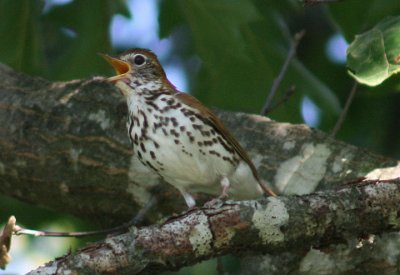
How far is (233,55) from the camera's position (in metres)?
5.10

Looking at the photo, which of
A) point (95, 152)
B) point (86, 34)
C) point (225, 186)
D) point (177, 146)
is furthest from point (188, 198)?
point (86, 34)

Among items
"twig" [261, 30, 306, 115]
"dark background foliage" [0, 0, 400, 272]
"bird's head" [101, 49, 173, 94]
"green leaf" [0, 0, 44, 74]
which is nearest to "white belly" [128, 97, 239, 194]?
"bird's head" [101, 49, 173, 94]

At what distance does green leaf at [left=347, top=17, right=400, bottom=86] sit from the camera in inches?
150

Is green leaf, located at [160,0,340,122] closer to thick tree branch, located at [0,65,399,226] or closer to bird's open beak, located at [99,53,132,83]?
thick tree branch, located at [0,65,399,226]

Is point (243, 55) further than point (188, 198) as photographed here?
Yes

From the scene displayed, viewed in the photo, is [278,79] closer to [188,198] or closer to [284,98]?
[284,98]

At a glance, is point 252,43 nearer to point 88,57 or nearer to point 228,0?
point 228,0

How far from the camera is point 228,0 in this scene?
500 cm

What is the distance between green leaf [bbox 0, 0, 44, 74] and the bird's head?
64 centimetres

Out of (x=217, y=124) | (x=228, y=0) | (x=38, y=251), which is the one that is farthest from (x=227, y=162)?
(x=38, y=251)

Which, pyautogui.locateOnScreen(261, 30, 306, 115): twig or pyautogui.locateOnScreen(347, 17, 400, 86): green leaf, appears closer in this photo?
pyautogui.locateOnScreen(347, 17, 400, 86): green leaf

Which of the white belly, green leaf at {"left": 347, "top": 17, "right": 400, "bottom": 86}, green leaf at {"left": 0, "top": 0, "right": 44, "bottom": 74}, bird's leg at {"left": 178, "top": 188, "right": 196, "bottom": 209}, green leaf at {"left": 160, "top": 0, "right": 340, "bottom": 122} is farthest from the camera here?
green leaf at {"left": 0, "top": 0, "right": 44, "bottom": 74}

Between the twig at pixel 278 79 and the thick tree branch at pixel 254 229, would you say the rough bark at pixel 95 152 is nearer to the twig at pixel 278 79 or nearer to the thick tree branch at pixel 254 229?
the twig at pixel 278 79

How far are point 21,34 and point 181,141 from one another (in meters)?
1.47
